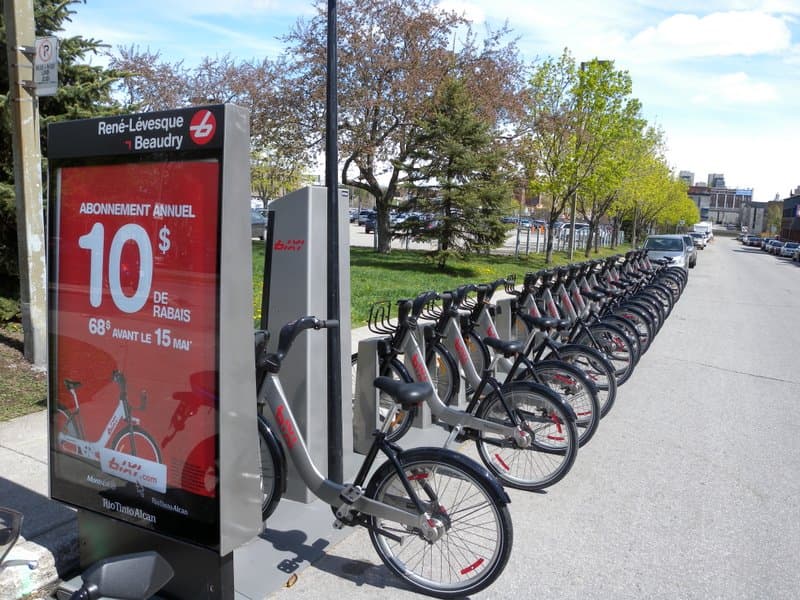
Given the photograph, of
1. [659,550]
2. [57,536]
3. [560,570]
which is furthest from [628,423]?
[57,536]

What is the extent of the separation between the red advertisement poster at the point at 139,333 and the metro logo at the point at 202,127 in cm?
9

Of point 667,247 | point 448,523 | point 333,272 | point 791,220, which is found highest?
point 791,220

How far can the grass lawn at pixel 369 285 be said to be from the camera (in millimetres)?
5227

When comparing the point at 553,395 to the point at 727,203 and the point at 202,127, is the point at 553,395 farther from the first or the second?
the point at 727,203

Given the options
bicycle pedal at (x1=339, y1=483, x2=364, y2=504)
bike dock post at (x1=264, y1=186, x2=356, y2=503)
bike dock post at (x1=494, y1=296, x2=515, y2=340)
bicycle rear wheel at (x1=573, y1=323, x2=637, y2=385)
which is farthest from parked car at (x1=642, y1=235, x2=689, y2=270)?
bicycle pedal at (x1=339, y1=483, x2=364, y2=504)

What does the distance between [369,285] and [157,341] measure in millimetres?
10534

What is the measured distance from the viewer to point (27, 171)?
5656 millimetres

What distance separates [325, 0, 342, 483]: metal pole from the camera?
386 centimetres

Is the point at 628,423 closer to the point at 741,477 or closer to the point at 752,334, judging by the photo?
the point at 741,477

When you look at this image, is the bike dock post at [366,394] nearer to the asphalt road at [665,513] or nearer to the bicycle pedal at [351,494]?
the asphalt road at [665,513]

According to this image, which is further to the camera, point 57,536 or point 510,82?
point 510,82

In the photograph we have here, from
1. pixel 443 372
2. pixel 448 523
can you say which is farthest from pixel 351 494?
pixel 443 372

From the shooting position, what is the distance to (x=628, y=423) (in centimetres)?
594

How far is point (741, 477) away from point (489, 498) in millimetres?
2778
